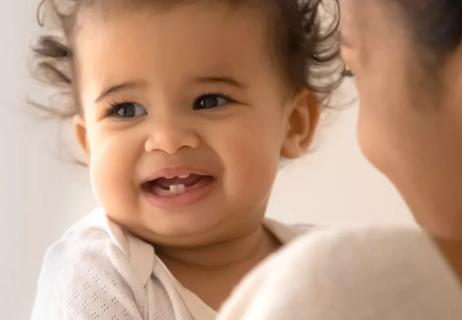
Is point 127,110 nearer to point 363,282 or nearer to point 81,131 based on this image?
point 81,131

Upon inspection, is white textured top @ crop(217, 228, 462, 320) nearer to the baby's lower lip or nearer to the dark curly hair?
the dark curly hair

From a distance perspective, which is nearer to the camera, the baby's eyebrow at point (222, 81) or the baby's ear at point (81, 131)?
the baby's eyebrow at point (222, 81)

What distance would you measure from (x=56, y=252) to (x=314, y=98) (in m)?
0.31

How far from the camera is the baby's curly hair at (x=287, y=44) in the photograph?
92 cm

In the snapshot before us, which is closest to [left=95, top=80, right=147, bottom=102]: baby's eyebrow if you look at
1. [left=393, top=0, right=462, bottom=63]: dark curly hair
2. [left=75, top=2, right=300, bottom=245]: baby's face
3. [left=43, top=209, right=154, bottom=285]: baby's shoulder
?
[left=75, top=2, right=300, bottom=245]: baby's face

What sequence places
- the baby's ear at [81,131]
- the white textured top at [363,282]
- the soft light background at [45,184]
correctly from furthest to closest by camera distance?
the soft light background at [45,184]
the baby's ear at [81,131]
the white textured top at [363,282]

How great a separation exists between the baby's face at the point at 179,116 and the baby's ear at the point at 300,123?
60 mm

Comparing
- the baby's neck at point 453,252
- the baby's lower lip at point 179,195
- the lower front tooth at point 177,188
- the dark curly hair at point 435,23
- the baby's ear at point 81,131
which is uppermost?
the dark curly hair at point 435,23

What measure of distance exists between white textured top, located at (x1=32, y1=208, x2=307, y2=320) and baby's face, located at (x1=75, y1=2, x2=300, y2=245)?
0.09ft

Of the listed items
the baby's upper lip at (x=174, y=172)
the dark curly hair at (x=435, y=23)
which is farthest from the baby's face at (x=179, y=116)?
the dark curly hair at (x=435, y=23)

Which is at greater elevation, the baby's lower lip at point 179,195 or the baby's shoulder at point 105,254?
the baby's lower lip at point 179,195

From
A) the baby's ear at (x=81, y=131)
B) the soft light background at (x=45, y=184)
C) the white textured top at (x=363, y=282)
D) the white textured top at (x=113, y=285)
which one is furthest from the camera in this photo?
the soft light background at (x=45, y=184)

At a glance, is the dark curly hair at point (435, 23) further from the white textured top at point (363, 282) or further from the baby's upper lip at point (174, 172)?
the baby's upper lip at point (174, 172)

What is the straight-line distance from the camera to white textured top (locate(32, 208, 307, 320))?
32.2 inches
